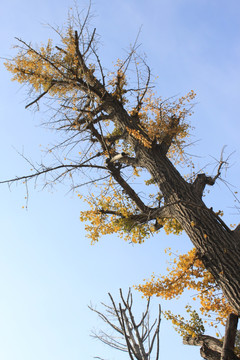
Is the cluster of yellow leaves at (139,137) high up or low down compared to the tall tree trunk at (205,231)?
up

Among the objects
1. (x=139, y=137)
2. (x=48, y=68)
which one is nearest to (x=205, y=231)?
(x=139, y=137)

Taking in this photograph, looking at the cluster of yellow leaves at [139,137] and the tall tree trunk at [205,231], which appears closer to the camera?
the tall tree trunk at [205,231]

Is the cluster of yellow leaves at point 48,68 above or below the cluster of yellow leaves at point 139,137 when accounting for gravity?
above

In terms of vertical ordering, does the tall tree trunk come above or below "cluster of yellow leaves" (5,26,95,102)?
below

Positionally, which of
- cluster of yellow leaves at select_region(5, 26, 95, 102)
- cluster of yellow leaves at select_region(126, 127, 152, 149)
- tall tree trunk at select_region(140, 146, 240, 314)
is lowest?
tall tree trunk at select_region(140, 146, 240, 314)

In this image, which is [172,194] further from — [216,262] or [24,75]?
[24,75]

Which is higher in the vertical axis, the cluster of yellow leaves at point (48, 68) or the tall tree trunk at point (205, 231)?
the cluster of yellow leaves at point (48, 68)

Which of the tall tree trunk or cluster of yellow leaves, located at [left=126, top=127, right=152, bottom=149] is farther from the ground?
cluster of yellow leaves, located at [left=126, top=127, right=152, bottom=149]

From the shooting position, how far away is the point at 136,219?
22.2ft

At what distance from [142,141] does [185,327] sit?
373 cm

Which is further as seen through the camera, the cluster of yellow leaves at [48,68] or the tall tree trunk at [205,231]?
Answer: the cluster of yellow leaves at [48,68]

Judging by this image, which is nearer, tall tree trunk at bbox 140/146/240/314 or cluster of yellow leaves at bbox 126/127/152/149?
tall tree trunk at bbox 140/146/240/314

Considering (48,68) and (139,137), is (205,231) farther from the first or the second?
(48,68)

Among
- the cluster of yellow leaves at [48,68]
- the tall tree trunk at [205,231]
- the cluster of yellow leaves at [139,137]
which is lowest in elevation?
the tall tree trunk at [205,231]
